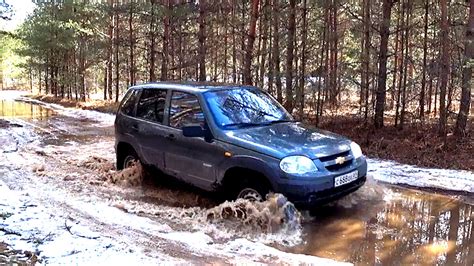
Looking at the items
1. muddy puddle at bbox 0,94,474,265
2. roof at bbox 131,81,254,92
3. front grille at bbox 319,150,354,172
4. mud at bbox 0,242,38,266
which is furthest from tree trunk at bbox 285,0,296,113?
mud at bbox 0,242,38,266

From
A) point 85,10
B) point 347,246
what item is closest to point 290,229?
point 347,246

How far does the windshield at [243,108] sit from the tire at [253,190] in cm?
87

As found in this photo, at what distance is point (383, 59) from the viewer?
11.5m

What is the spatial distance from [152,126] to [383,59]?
731 centimetres

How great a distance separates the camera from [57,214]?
580 centimetres

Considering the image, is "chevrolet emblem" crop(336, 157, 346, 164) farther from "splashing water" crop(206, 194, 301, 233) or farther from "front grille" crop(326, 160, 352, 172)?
"splashing water" crop(206, 194, 301, 233)

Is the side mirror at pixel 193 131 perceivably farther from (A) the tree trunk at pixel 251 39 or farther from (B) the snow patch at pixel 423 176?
(A) the tree trunk at pixel 251 39

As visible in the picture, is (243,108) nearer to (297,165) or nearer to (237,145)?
(237,145)

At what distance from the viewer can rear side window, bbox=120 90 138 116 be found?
757 cm

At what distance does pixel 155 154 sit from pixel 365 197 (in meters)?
3.46

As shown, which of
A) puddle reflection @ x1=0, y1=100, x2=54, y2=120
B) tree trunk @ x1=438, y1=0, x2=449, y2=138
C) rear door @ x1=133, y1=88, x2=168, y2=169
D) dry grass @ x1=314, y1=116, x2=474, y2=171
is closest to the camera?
rear door @ x1=133, y1=88, x2=168, y2=169

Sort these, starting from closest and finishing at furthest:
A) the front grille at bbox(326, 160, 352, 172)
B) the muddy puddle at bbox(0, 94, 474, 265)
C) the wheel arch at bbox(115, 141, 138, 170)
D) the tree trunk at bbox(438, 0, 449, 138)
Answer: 1. the muddy puddle at bbox(0, 94, 474, 265)
2. the front grille at bbox(326, 160, 352, 172)
3. the wheel arch at bbox(115, 141, 138, 170)
4. the tree trunk at bbox(438, 0, 449, 138)

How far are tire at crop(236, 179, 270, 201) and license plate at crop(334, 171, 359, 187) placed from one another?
0.88 meters

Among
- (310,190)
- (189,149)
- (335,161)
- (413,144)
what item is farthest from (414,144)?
(189,149)
